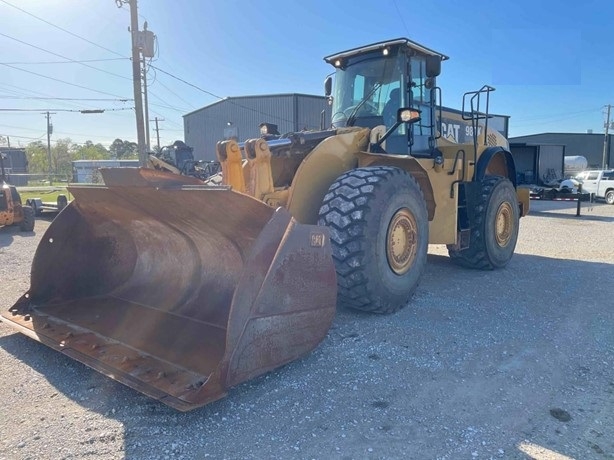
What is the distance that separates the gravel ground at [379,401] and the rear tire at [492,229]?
1981mm

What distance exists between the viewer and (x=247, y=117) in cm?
3117

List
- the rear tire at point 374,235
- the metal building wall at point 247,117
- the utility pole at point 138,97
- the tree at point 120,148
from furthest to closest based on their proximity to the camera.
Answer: the tree at point 120,148
the metal building wall at point 247,117
the utility pole at point 138,97
the rear tire at point 374,235

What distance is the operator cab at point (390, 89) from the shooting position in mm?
5590

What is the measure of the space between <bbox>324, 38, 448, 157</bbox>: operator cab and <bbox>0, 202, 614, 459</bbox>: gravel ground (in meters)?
2.19

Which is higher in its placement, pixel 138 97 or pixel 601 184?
pixel 138 97

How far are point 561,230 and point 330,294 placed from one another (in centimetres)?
1167

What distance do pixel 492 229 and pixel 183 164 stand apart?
8979 millimetres

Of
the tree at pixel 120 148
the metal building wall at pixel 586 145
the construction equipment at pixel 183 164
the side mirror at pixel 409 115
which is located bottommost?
the construction equipment at pixel 183 164

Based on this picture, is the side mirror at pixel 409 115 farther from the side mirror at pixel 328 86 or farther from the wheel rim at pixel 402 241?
the side mirror at pixel 328 86

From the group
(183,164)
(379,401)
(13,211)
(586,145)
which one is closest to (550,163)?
(183,164)

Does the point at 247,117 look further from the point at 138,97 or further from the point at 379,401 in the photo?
the point at 379,401

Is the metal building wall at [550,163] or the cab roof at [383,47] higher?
the cab roof at [383,47]

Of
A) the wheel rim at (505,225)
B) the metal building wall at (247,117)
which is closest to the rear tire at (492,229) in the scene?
the wheel rim at (505,225)

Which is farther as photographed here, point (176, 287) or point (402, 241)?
point (402, 241)
